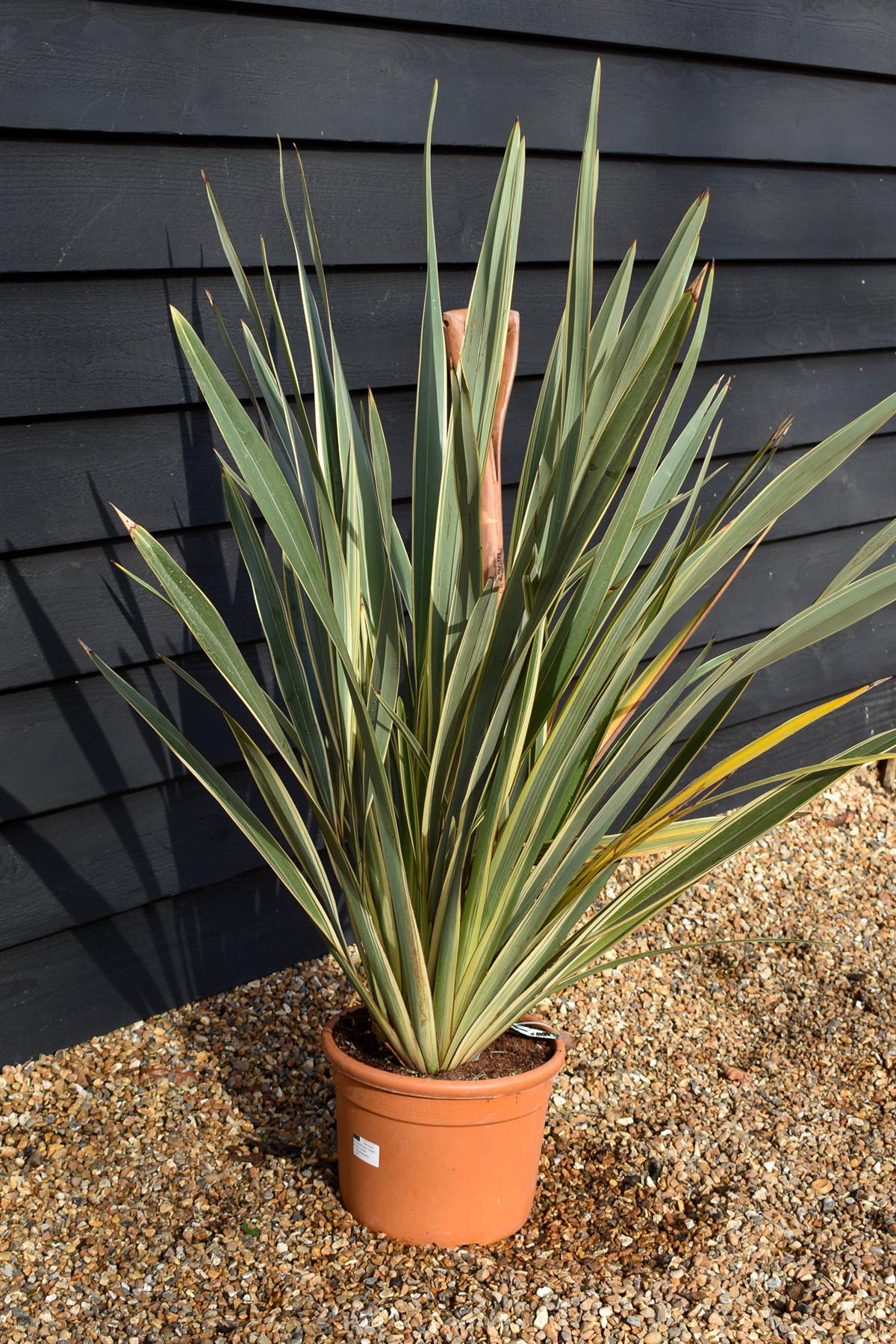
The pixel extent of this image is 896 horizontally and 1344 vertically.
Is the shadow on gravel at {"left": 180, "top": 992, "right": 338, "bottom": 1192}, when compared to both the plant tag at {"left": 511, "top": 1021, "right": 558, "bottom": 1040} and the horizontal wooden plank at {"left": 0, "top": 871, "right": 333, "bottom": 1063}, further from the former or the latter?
the plant tag at {"left": 511, "top": 1021, "right": 558, "bottom": 1040}

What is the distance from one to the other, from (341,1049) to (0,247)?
1107 millimetres

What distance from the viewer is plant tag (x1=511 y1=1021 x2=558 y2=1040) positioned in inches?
60.1

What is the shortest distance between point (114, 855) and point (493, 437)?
2.87 ft

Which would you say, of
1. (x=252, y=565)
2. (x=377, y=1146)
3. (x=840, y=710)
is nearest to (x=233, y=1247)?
(x=377, y=1146)

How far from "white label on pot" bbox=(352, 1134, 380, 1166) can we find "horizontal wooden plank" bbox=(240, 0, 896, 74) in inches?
60.4

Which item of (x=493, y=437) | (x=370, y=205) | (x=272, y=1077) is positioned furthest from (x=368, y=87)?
(x=272, y=1077)

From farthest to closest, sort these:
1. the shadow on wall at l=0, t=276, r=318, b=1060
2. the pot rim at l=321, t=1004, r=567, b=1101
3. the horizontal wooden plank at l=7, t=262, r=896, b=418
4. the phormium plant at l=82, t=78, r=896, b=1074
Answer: the shadow on wall at l=0, t=276, r=318, b=1060 → the horizontal wooden plank at l=7, t=262, r=896, b=418 → the pot rim at l=321, t=1004, r=567, b=1101 → the phormium plant at l=82, t=78, r=896, b=1074

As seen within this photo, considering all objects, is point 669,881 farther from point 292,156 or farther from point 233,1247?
point 292,156

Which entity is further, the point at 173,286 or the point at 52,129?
the point at 173,286

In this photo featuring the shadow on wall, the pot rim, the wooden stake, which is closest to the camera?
the pot rim

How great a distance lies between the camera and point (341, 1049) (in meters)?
1.44

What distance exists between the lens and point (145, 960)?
1.92 meters

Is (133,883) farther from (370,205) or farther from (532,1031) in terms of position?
(370,205)

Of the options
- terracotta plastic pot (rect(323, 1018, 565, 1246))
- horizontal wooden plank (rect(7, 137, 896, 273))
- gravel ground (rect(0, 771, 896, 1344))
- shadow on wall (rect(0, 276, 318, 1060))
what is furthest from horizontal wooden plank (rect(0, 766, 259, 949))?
horizontal wooden plank (rect(7, 137, 896, 273))
